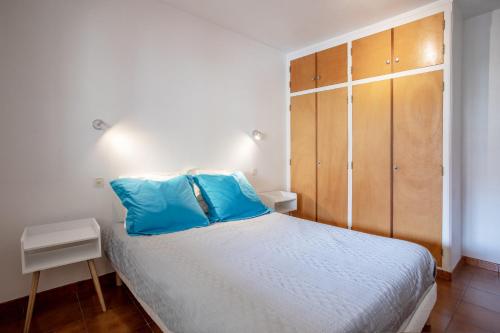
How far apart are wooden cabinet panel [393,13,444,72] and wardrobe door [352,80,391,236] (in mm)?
259

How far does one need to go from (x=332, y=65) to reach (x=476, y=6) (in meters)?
1.36

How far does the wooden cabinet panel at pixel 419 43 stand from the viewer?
2.45 metres

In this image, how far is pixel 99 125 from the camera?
2.21m

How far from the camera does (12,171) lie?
1.89 meters

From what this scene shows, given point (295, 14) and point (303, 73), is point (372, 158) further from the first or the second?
point (295, 14)

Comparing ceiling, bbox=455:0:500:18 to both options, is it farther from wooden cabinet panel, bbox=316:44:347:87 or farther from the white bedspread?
the white bedspread

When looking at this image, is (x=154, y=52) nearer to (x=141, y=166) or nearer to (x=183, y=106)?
(x=183, y=106)

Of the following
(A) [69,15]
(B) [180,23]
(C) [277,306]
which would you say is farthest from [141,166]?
(C) [277,306]

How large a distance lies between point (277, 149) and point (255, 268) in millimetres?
2441

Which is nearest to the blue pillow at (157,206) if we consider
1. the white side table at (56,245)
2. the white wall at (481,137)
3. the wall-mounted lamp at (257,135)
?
the white side table at (56,245)

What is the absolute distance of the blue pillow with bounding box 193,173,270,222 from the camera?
2387 millimetres

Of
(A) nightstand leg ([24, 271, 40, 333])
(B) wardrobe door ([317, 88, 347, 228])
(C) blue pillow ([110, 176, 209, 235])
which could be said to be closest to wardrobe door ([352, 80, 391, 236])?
(B) wardrobe door ([317, 88, 347, 228])

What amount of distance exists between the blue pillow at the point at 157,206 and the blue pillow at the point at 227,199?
0.56 feet

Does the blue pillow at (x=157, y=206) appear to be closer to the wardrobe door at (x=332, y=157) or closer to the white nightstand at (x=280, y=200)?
the white nightstand at (x=280, y=200)
